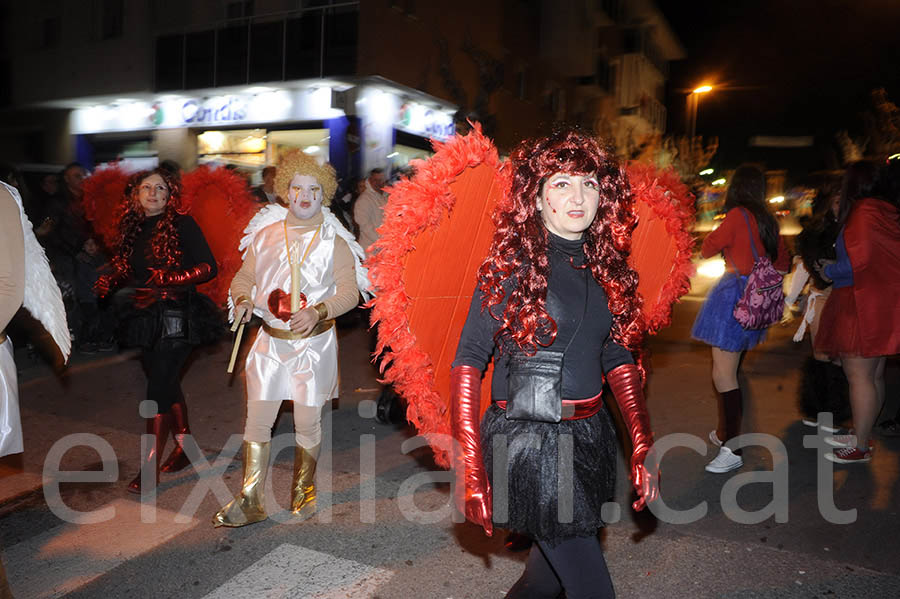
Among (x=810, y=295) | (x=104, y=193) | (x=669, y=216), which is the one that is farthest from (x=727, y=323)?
(x=104, y=193)

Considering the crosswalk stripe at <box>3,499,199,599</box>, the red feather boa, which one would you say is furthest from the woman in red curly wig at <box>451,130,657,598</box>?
the crosswalk stripe at <box>3,499,199,599</box>

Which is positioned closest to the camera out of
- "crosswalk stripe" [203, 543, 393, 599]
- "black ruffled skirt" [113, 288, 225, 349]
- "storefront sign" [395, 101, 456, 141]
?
"crosswalk stripe" [203, 543, 393, 599]

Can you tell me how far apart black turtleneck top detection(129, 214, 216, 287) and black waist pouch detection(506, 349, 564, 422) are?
2.96 m

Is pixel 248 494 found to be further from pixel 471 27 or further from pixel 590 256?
pixel 471 27

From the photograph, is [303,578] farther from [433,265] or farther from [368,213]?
[368,213]

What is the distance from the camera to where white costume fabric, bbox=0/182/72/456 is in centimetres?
275

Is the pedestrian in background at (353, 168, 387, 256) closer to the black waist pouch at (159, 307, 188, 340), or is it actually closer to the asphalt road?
the asphalt road

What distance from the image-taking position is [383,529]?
406cm

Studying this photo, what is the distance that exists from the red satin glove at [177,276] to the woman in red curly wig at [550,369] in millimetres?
2713

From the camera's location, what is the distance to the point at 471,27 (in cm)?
2088

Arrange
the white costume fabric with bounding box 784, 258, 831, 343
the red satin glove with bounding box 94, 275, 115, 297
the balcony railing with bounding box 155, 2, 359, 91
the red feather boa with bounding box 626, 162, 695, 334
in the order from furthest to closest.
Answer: the balcony railing with bounding box 155, 2, 359, 91 → the white costume fabric with bounding box 784, 258, 831, 343 → the red satin glove with bounding box 94, 275, 115, 297 → the red feather boa with bounding box 626, 162, 695, 334

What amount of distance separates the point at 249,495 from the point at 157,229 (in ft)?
5.80

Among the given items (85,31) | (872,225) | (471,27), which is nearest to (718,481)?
(872,225)

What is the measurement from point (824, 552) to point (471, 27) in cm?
1952
